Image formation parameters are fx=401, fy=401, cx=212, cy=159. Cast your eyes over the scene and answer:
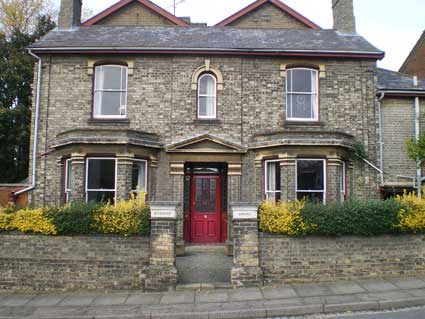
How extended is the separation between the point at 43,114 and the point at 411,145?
40.7 feet

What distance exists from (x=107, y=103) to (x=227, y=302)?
8.85 metres

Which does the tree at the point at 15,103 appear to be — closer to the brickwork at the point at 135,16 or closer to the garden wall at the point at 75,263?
the brickwork at the point at 135,16

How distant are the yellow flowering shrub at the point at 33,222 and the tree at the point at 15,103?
46.6 ft

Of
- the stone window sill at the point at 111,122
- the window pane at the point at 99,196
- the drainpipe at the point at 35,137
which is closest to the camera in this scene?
the window pane at the point at 99,196

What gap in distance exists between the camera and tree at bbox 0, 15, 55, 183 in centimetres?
2186

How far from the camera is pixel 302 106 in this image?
46.7 ft

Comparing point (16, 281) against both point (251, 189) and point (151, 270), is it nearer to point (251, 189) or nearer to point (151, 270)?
point (151, 270)

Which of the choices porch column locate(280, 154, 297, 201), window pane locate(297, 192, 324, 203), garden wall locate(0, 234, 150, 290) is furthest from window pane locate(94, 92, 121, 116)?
window pane locate(297, 192, 324, 203)

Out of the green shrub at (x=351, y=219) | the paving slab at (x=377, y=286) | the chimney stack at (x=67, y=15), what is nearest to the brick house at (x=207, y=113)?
the chimney stack at (x=67, y=15)

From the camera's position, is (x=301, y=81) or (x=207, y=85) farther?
(x=301, y=81)

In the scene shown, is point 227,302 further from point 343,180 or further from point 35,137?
point 35,137

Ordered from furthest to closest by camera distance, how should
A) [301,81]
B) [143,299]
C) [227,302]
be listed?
[301,81] → [143,299] → [227,302]

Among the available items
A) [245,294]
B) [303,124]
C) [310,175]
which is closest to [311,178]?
[310,175]

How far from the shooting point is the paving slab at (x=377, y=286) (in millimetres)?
8352
